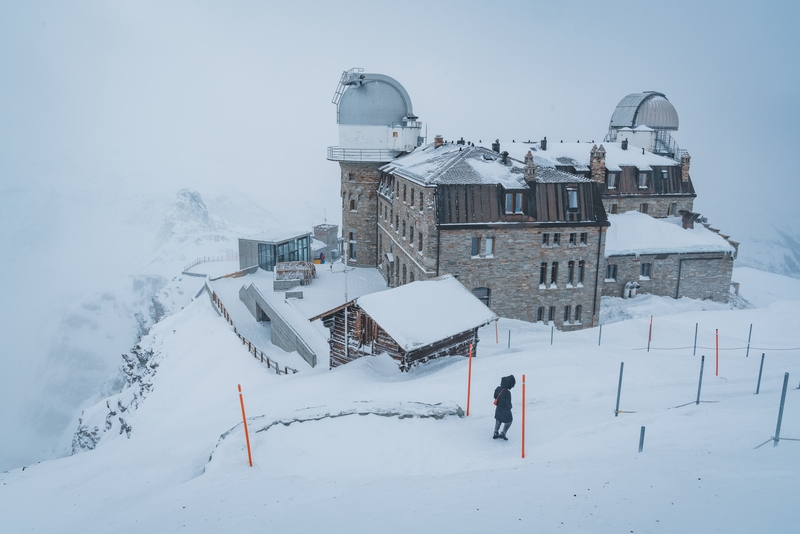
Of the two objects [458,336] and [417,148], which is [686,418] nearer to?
[458,336]

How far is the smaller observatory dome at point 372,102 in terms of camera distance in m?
42.5

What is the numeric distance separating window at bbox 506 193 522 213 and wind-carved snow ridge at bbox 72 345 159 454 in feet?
78.8

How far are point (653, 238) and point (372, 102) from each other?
22.2 meters

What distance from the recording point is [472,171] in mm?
30922

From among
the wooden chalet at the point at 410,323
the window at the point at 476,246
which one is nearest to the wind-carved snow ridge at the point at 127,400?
the wooden chalet at the point at 410,323

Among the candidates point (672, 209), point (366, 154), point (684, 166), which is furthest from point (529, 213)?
point (684, 166)

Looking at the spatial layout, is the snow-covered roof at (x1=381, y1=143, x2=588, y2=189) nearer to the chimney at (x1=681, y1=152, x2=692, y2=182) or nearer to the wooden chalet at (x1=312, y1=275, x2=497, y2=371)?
the wooden chalet at (x1=312, y1=275, x2=497, y2=371)

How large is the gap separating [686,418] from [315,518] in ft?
28.4

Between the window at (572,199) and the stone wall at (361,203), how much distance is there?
647 inches

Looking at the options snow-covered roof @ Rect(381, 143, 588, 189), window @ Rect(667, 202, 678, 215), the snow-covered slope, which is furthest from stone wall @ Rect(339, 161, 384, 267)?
the snow-covered slope

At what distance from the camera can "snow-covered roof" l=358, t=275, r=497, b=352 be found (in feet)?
64.7

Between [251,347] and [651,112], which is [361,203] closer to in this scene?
[251,347]

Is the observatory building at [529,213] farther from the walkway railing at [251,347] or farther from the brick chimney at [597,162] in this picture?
the walkway railing at [251,347]

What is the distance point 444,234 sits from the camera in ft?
97.7
